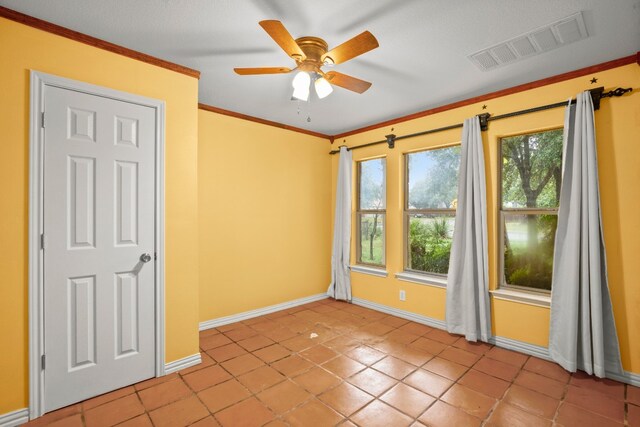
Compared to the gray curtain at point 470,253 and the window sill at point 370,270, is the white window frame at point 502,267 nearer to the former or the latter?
the gray curtain at point 470,253

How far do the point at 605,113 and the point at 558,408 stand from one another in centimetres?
233

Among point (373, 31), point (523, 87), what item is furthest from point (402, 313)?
point (373, 31)

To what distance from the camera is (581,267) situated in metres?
2.50

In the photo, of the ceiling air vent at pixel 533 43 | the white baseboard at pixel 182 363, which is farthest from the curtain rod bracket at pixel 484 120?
the white baseboard at pixel 182 363

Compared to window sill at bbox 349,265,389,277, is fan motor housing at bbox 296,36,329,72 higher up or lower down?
higher up

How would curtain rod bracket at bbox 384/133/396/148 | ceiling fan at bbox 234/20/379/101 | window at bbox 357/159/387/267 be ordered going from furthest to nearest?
window at bbox 357/159/387/267, curtain rod bracket at bbox 384/133/396/148, ceiling fan at bbox 234/20/379/101

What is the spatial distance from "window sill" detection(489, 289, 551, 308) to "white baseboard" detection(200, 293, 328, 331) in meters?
2.42

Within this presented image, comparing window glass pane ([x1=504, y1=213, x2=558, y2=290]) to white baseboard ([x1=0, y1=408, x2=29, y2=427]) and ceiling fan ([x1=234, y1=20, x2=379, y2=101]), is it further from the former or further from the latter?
white baseboard ([x1=0, y1=408, x2=29, y2=427])

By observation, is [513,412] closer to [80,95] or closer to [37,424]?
[37,424]

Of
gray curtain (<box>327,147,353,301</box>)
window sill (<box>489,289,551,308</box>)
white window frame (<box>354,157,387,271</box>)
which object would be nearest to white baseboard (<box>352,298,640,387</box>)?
gray curtain (<box>327,147,353,301</box>)

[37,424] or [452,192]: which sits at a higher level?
[452,192]

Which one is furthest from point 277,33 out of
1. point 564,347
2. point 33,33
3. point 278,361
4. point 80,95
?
point 564,347

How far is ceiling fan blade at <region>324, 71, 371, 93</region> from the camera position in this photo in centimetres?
214

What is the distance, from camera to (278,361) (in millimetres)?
2738
